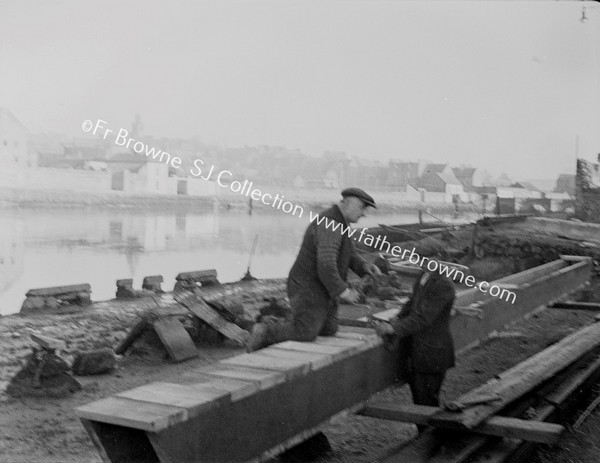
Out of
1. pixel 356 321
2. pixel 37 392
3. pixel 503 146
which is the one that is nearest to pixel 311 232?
pixel 356 321

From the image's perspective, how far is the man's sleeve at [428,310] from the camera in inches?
143

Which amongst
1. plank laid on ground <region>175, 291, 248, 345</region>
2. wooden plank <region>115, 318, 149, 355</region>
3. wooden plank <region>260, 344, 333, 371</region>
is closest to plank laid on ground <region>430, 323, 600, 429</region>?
wooden plank <region>260, 344, 333, 371</region>

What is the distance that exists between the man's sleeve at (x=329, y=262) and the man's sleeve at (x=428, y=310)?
0.37 meters

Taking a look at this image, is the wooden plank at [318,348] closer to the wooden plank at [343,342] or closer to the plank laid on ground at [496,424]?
the wooden plank at [343,342]

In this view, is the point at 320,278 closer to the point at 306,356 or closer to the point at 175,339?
the point at 306,356

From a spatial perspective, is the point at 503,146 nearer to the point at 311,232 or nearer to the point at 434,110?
the point at 434,110

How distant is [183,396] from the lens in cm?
244

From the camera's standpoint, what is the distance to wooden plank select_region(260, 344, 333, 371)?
306 cm

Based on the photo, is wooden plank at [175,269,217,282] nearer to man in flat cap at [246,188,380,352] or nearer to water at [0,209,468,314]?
water at [0,209,468,314]

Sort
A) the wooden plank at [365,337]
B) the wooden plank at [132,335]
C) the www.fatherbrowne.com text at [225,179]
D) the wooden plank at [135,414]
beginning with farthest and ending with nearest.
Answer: the www.fatherbrowne.com text at [225,179], the wooden plank at [132,335], the wooden plank at [365,337], the wooden plank at [135,414]

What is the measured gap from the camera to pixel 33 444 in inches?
155

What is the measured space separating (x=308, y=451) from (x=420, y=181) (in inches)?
280

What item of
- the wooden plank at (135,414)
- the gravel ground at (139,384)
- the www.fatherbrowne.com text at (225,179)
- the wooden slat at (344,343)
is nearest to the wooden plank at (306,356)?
the wooden slat at (344,343)

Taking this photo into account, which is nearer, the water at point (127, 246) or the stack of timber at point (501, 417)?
the stack of timber at point (501, 417)
